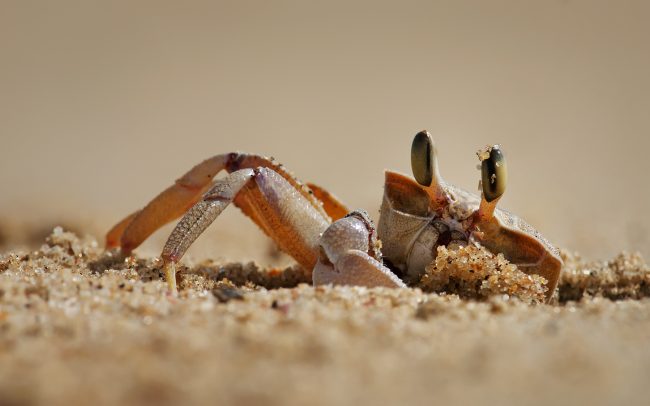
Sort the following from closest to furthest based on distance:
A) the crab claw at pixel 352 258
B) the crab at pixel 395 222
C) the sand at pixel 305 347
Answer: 1. the sand at pixel 305 347
2. the crab claw at pixel 352 258
3. the crab at pixel 395 222

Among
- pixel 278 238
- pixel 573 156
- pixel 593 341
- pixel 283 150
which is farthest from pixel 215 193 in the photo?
pixel 283 150

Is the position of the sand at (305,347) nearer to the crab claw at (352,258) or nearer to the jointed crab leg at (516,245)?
the crab claw at (352,258)

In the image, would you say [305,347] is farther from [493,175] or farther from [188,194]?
[188,194]

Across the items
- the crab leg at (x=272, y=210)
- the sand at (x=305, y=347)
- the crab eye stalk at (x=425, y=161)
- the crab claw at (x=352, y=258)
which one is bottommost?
the sand at (x=305, y=347)

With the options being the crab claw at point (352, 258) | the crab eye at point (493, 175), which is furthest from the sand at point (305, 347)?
the crab eye at point (493, 175)

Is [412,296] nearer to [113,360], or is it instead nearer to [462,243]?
[462,243]
